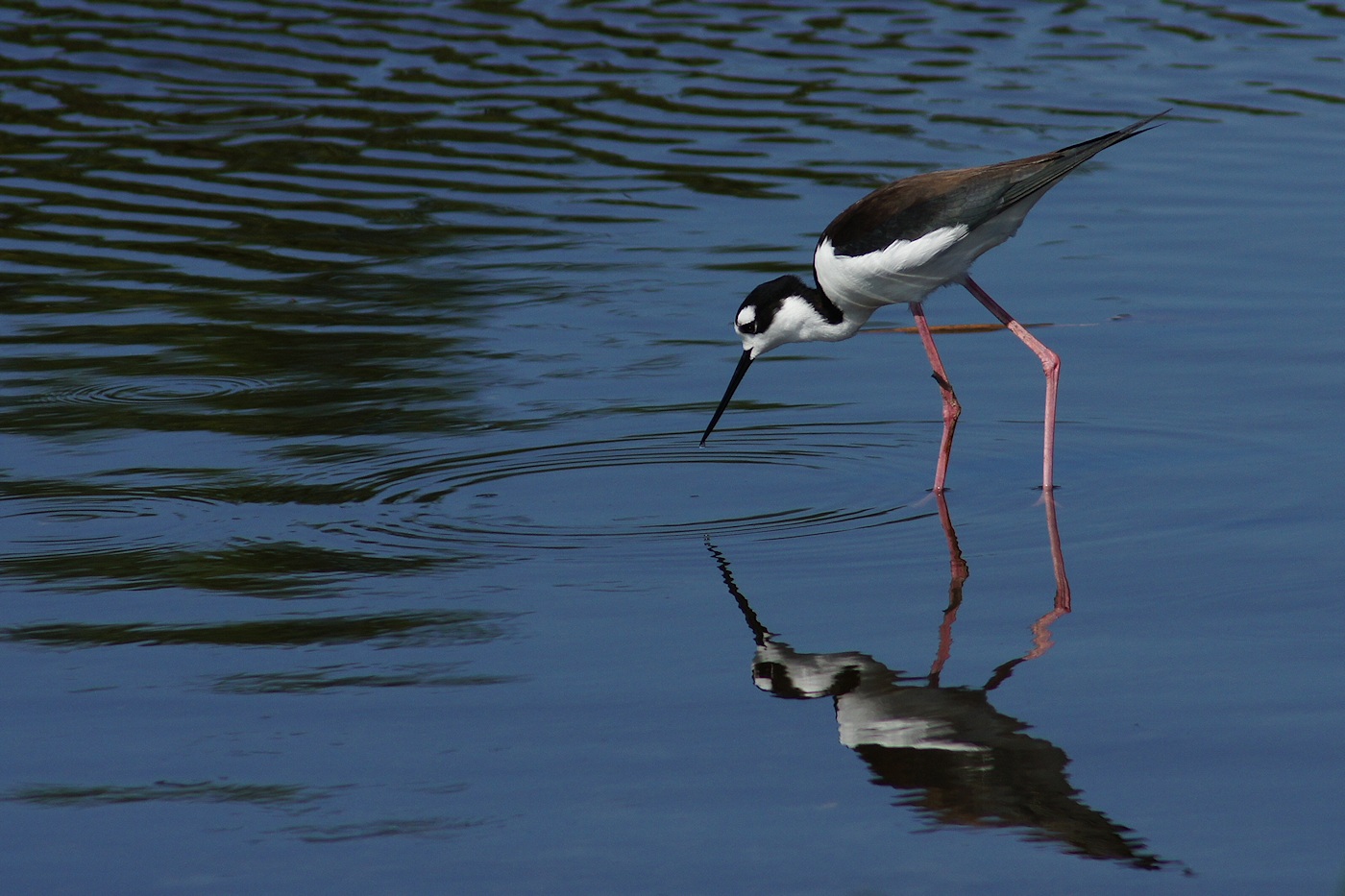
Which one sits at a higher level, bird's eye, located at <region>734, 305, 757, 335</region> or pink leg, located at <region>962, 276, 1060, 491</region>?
bird's eye, located at <region>734, 305, 757, 335</region>

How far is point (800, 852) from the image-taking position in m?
3.84

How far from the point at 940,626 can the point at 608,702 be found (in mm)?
970

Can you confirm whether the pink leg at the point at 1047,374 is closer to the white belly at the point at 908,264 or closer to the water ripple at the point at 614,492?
the white belly at the point at 908,264

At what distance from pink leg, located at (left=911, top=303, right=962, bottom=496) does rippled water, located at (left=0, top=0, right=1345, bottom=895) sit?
0.36 ft

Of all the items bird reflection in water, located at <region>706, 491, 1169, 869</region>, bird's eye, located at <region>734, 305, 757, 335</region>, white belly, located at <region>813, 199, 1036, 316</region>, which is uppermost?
white belly, located at <region>813, 199, 1036, 316</region>

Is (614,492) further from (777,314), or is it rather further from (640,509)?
(777,314)

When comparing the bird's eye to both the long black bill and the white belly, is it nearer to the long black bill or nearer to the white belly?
the long black bill

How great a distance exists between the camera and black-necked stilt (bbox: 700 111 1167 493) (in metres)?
6.45

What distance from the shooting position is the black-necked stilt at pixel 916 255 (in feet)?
21.2

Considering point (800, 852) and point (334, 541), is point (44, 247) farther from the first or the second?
point (800, 852)

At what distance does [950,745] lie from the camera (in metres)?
4.27

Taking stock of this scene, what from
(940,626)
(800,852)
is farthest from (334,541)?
(800,852)

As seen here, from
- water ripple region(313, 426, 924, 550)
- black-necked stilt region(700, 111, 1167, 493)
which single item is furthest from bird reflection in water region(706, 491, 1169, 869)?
black-necked stilt region(700, 111, 1167, 493)

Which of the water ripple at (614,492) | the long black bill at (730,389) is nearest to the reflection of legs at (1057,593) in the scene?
the water ripple at (614,492)
